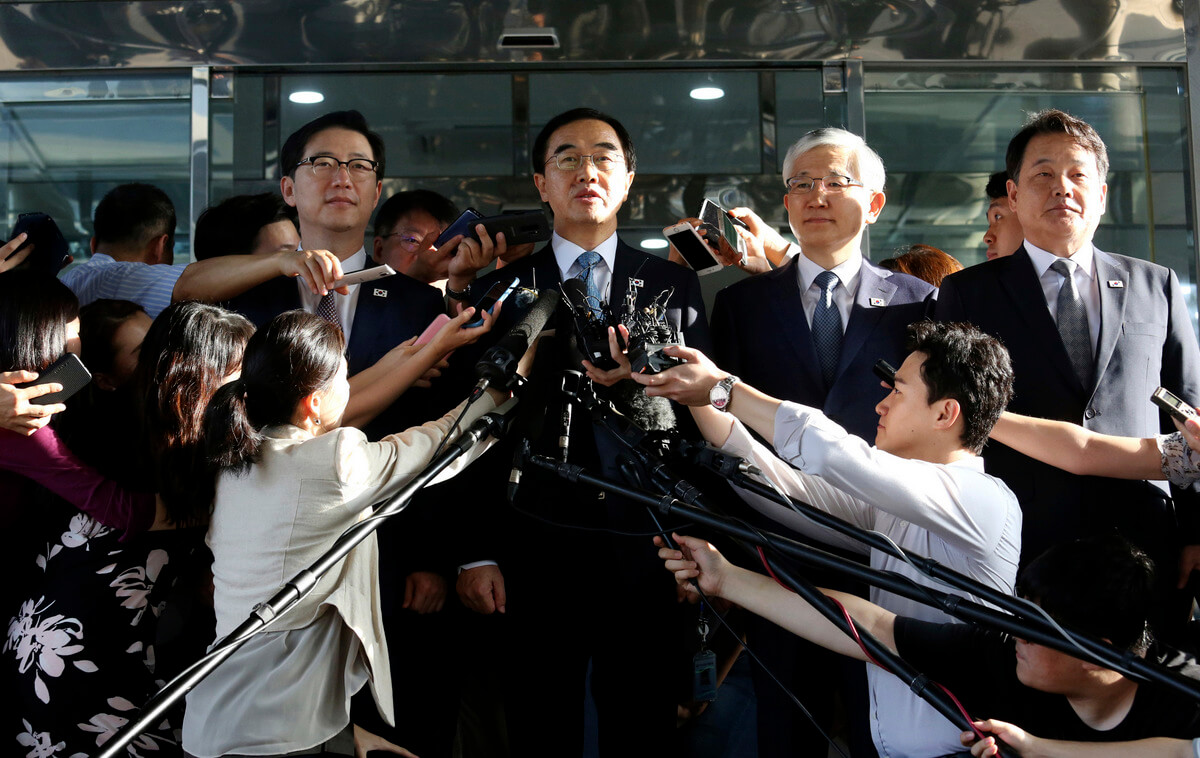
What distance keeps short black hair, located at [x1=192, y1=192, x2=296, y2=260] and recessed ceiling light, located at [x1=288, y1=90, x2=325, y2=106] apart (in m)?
0.78

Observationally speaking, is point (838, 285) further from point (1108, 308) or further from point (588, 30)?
point (588, 30)

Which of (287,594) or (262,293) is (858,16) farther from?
(287,594)

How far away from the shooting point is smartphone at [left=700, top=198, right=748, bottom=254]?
2.88m

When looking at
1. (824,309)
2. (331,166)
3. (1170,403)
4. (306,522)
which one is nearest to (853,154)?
(824,309)

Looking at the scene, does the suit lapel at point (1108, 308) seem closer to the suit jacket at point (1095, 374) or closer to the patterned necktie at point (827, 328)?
the suit jacket at point (1095, 374)

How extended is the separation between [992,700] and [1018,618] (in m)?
0.48

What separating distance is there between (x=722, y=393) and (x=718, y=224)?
34.6 inches

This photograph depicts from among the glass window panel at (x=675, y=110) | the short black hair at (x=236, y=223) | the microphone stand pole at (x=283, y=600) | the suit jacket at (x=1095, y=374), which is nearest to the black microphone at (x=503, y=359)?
the microphone stand pole at (x=283, y=600)

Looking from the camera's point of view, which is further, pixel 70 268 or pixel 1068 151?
pixel 70 268

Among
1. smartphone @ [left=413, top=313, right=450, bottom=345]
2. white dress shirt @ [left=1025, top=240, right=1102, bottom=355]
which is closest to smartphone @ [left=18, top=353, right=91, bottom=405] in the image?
smartphone @ [left=413, top=313, right=450, bottom=345]

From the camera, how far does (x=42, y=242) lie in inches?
117

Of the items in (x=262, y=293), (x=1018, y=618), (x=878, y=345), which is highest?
(x=262, y=293)

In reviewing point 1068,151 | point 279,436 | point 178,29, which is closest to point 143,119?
point 178,29

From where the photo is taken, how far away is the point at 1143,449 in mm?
2428
